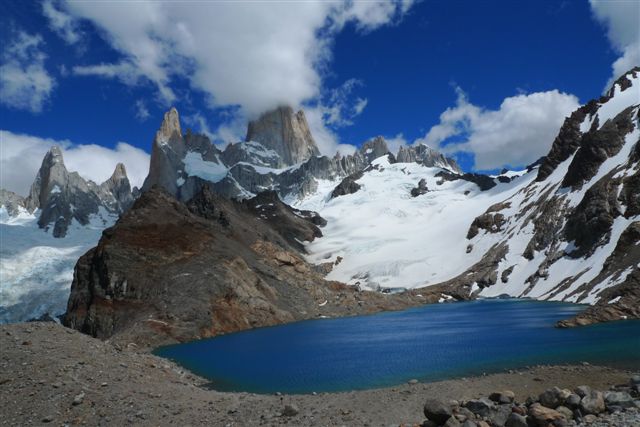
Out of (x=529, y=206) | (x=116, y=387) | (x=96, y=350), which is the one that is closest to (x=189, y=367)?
(x=96, y=350)

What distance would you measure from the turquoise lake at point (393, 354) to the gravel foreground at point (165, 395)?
451cm

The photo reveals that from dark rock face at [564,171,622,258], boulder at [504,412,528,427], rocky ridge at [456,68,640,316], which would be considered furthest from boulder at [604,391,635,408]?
dark rock face at [564,171,622,258]

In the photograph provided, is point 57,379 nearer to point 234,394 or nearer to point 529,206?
point 234,394

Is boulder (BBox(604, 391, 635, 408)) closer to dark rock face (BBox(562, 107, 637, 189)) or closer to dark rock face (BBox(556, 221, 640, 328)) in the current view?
dark rock face (BBox(556, 221, 640, 328))

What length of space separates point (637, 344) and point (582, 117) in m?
168

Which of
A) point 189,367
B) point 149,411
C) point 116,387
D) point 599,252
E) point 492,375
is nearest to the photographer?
point 149,411

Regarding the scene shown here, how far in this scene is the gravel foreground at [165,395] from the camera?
24.6 m

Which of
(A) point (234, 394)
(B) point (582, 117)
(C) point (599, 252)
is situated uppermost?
(B) point (582, 117)

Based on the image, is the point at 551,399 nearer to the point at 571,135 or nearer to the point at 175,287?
the point at 175,287

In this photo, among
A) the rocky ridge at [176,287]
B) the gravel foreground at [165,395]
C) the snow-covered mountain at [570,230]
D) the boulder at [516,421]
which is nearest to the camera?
the boulder at [516,421]

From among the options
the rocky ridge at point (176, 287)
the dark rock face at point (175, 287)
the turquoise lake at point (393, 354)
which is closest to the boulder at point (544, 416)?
the turquoise lake at point (393, 354)

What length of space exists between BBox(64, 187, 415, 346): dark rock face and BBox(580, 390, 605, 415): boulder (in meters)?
63.9

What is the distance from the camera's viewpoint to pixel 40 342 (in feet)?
111

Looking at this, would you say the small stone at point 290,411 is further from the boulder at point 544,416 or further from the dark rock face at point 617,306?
the dark rock face at point 617,306
